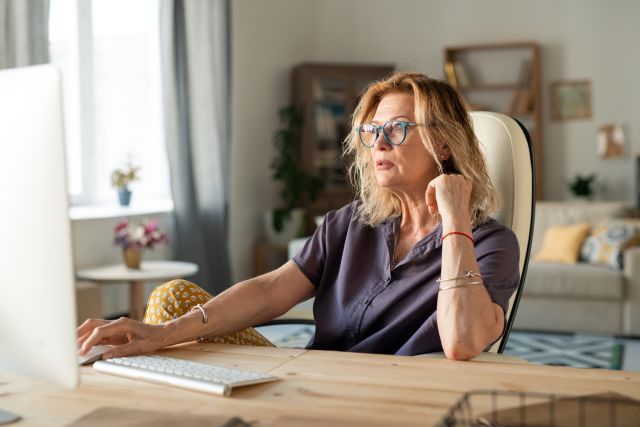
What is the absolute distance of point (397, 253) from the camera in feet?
6.52

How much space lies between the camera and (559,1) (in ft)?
24.5

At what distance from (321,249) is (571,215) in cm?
392

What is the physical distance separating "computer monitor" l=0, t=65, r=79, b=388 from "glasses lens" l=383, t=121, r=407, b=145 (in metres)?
1.10

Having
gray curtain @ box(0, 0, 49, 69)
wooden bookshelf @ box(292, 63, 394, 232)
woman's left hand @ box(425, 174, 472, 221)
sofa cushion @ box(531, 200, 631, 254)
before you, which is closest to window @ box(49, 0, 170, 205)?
gray curtain @ box(0, 0, 49, 69)

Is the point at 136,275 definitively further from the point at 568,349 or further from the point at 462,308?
the point at 462,308

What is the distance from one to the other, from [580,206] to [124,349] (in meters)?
4.74

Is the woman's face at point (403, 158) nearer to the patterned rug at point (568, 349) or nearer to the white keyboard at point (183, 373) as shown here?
the white keyboard at point (183, 373)

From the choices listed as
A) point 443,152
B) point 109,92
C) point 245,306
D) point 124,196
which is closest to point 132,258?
point 124,196

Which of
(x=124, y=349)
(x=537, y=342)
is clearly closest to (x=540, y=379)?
(x=124, y=349)

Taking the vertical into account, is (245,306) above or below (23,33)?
below

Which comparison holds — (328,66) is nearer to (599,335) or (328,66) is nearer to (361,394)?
(599,335)

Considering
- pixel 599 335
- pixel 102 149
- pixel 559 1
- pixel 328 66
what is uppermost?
pixel 559 1

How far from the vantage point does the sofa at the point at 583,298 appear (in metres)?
4.93

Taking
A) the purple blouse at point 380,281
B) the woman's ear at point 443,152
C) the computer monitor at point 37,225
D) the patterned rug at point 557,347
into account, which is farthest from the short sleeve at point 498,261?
the patterned rug at point 557,347
